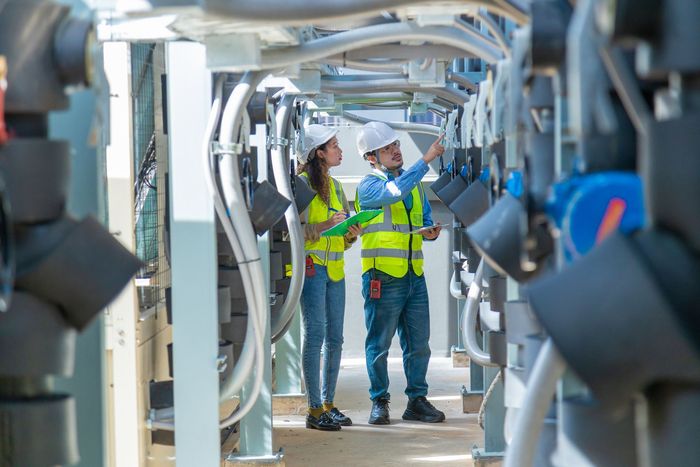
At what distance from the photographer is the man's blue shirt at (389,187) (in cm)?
670

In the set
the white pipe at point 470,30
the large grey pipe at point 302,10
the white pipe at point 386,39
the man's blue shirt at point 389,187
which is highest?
the white pipe at point 470,30

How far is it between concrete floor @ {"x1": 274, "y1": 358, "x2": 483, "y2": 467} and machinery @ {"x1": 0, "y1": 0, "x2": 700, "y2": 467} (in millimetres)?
2001

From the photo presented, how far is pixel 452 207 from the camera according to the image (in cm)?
407

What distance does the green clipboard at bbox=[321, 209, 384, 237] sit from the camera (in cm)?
647

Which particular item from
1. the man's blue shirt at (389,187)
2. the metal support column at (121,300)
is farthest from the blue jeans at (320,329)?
the metal support column at (121,300)

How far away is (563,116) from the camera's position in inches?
72.2

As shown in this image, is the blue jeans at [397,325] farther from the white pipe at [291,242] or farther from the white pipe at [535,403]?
the white pipe at [535,403]

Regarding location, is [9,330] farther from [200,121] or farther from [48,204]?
[200,121]

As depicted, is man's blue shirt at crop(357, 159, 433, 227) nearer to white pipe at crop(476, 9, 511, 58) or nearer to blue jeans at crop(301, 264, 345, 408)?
blue jeans at crop(301, 264, 345, 408)

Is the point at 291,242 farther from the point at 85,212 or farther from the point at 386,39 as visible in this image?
the point at 85,212

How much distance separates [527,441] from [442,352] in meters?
8.05

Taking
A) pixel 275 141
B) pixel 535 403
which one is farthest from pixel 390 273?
Result: pixel 535 403

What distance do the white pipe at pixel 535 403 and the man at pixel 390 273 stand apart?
496cm

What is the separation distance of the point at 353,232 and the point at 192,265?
335cm
